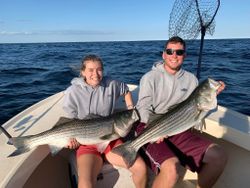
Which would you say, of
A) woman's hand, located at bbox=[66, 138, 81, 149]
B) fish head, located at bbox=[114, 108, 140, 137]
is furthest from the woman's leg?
fish head, located at bbox=[114, 108, 140, 137]

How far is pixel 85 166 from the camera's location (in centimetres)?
378

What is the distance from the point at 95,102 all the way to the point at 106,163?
831 millimetres

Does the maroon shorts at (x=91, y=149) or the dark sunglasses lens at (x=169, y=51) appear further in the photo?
the dark sunglasses lens at (x=169, y=51)

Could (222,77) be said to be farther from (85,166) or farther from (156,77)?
(85,166)

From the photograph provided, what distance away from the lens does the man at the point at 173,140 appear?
3775mm

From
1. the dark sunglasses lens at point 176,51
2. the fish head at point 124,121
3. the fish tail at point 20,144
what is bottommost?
the fish tail at point 20,144

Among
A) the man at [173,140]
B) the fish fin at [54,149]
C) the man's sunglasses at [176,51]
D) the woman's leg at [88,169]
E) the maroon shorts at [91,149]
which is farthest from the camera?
the man's sunglasses at [176,51]

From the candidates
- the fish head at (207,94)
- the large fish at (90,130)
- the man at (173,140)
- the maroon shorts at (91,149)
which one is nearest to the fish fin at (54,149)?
the large fish at (90,130)

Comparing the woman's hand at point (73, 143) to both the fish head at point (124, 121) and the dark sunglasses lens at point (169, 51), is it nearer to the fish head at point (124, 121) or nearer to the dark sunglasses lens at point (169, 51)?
the fish head at point (124, 121)

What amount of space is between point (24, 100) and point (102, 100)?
22.4 feet

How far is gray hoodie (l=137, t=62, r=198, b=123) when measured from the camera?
4371mm

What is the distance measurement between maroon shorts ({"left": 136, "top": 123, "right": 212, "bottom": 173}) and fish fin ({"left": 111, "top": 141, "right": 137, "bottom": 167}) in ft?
0.92

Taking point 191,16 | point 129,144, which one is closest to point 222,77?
point 191,16

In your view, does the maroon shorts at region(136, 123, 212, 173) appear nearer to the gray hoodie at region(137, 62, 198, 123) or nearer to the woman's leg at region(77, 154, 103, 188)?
the gray hoodie at region(137, 62, 198, 123)
